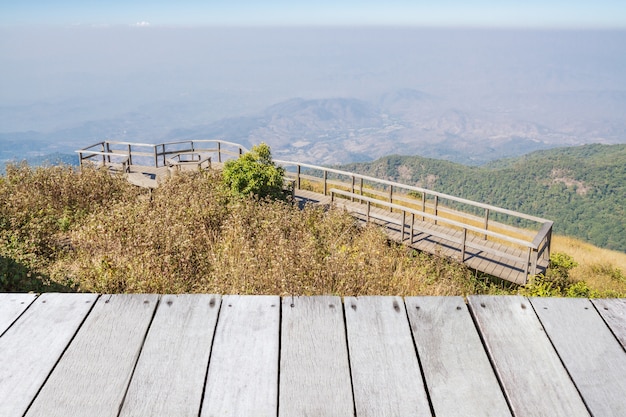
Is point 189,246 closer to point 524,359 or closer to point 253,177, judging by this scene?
point 253,177

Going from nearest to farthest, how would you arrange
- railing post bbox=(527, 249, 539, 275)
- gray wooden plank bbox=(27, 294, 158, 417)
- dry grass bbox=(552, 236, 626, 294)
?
gray wooden plank bbox=(27, 294, 158, 417) → railing post bbox=(527, 249, 539, 275) → dry grass bbox=(552, 236, 626, 294)

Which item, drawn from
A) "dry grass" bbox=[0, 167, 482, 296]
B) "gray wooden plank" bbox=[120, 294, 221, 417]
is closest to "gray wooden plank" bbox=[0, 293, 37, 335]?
"gray wooden plank" bbox=[120, 294, 221, 417]

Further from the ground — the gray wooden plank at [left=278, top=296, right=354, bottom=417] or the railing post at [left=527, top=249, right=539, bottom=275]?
the gray wooden plank at [left=278, top=296, right=354, bottom=417]

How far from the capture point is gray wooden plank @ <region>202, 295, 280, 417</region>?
5.39 feet

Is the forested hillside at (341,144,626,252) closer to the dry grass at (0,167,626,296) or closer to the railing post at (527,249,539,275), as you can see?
the railing post at (527,249,539,275)

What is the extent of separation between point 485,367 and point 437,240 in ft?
35.8

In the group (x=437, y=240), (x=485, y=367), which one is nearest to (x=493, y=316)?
(x=485, y=367)

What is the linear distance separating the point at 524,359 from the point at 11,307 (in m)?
2.01

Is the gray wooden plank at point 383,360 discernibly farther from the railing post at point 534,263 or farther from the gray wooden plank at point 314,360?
the railing post at point 534,263

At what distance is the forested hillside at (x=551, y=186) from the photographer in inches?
2987

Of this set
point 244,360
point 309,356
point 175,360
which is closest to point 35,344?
point 175,360

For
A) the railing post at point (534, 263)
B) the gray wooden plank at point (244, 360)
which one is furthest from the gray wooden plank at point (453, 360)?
the railing post at point (534, 263)

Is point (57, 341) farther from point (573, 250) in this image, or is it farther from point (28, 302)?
point (573, 250)

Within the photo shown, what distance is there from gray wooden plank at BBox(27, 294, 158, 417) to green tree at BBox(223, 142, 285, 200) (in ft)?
35.6
